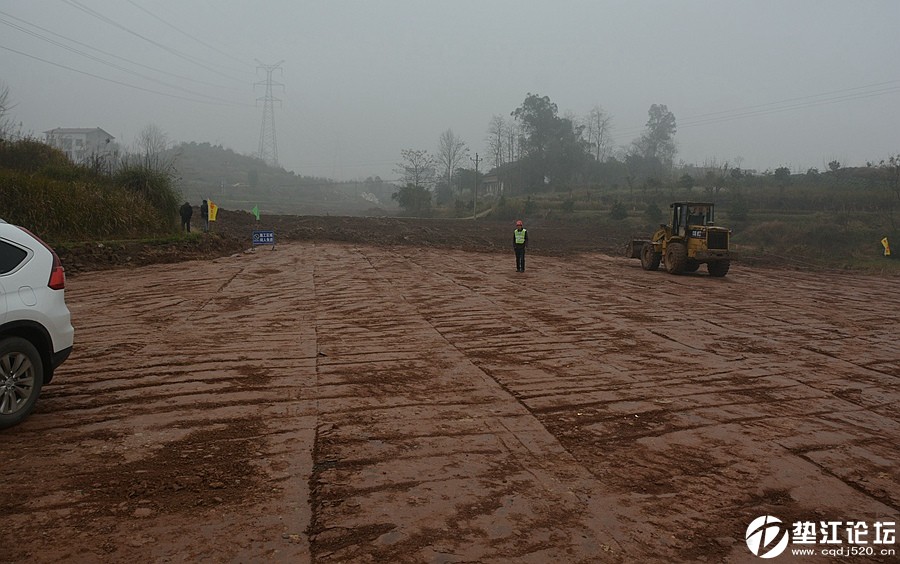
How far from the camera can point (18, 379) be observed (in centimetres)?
523

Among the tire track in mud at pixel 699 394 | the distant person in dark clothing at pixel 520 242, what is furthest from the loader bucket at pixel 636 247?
the tire track in mud at pixel 699 394

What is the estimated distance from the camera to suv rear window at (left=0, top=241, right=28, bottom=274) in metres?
5.25

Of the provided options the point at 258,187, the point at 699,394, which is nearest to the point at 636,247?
the point at 699,394

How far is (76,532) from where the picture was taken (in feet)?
11.7

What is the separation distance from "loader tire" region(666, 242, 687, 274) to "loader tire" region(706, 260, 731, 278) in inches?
33.3

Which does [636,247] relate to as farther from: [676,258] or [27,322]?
[27,322]

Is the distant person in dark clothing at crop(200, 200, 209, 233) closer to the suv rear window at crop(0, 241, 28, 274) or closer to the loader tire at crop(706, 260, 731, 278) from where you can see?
the loader tire at crop(706, 260, 731, 278)

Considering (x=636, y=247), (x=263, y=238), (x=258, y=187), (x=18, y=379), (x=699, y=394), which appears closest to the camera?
(x=18, y=379)

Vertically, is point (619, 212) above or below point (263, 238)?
above

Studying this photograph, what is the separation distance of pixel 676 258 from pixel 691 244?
0.67 meters

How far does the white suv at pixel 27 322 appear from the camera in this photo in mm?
5125

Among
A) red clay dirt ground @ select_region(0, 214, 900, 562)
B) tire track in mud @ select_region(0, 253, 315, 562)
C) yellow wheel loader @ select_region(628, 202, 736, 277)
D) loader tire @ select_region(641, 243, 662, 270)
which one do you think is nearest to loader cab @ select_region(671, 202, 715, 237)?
yellow wheel loader @ select_region(628, 202, 736, 277)

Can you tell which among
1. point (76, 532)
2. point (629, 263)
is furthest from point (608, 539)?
point (629, 263)

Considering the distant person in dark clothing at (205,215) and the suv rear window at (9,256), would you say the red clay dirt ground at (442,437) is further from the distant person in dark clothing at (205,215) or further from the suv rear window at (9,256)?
the distant person in dark clothing at (205,215)
